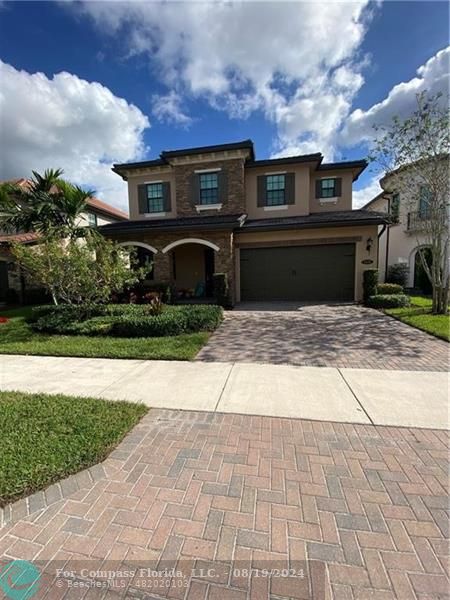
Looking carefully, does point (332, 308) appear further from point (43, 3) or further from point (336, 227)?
point (43, 3)

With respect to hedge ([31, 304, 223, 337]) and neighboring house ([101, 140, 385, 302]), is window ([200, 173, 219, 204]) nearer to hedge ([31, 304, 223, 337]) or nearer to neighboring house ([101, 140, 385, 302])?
neighboring house ([101, 140, 385, 302])

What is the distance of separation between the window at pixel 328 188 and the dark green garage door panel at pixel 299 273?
14.0ft

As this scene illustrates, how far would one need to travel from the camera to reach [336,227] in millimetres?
12695

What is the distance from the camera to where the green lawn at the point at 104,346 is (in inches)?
247

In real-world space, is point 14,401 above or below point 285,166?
below

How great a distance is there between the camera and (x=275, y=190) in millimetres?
15117

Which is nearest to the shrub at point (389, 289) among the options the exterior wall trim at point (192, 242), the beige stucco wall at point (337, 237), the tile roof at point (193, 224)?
the beige stucco wall at point (337, 237)

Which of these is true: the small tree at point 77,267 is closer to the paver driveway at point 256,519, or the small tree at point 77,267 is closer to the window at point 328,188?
the paver driveway at point 256,519

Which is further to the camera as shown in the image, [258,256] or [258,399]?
[258,256]

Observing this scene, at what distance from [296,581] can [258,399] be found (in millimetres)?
2394

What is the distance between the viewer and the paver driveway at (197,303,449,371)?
5.66 m

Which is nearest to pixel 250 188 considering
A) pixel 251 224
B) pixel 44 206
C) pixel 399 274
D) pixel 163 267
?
pixel 251 224

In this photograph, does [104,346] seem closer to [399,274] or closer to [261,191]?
[261,191]

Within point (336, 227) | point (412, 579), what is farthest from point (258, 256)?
point (412, 579)
